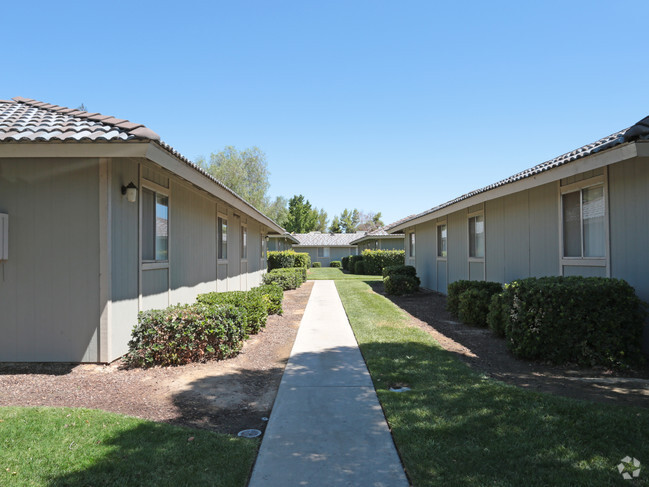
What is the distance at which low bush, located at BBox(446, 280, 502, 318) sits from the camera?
8.48 m

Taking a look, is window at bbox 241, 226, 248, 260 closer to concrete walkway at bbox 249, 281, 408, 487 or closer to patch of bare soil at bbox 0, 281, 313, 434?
patch of bare soil at bbox 0, 281, 313, 434

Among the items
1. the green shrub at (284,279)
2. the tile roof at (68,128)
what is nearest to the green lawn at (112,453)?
the tile roof at (68,128)

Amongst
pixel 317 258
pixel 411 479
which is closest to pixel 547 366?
pixel 411 479

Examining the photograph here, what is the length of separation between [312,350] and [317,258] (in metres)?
42.2

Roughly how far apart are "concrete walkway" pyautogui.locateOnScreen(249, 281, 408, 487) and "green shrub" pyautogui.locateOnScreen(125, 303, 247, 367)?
123 cm

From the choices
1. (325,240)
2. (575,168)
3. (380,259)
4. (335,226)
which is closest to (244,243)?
(575,168)

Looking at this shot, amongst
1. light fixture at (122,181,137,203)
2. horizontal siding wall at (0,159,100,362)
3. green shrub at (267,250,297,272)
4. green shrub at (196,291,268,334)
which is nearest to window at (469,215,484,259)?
green shrub at (196,291,268,334)

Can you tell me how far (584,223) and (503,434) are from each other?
5337 millimetres

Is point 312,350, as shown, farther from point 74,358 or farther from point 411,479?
point 411,479

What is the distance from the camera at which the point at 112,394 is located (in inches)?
170

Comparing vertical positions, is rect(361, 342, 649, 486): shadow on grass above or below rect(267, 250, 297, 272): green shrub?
below

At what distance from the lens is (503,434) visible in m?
3.24

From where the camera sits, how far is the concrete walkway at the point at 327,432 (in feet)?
8.74
